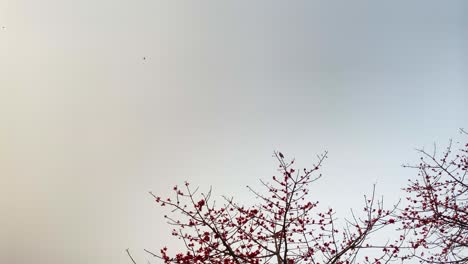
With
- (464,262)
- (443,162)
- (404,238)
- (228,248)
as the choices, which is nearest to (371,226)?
(404,238)

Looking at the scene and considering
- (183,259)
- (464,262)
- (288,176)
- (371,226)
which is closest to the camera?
(183,259)

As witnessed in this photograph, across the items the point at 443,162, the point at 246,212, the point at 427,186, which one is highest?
the point at 443,162

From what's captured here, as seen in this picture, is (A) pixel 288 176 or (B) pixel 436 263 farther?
(A) pixel 288 176

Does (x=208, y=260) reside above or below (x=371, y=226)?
below

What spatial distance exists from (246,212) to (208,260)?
2.80 ft

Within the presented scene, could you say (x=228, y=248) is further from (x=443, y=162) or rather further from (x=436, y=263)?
(x=443, y=162)

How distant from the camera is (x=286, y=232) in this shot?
11.2ft

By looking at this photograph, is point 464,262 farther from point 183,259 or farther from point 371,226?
point 183,259

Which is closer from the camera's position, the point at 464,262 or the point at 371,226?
the point at 464,262

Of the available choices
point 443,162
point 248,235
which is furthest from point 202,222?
point 443,162

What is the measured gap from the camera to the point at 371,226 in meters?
3.55

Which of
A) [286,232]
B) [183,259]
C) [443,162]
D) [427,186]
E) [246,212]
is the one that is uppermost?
[443,162]

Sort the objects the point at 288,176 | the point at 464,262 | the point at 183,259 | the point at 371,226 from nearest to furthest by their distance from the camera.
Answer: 1. the point at 183,259
2. the point at 464,262
3. the point at 371,226
4. the point at 288,176

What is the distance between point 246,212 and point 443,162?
239 cm
